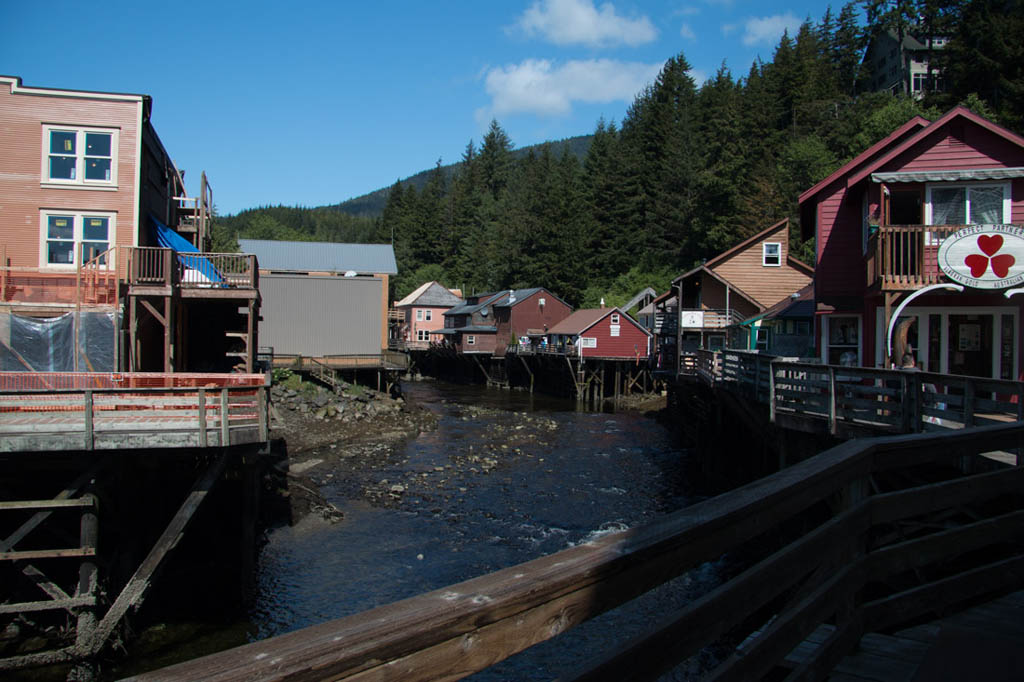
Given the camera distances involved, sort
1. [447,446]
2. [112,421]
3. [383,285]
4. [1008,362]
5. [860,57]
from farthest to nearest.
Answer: [860,57] < [383,285] < [447,446] < [1008,362] < [112,421]

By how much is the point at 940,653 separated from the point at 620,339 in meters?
50.6

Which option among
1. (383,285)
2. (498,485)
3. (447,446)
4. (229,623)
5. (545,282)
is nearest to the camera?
(229,623)

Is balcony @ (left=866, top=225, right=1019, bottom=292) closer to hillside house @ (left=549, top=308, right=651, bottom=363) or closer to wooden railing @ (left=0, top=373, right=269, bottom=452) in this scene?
wooden railing @ (left=0, top=373, right=269, bottom=452)

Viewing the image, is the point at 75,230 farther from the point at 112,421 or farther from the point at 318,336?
the point at 318,336

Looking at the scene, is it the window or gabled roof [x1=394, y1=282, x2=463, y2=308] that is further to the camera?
gabled roof [x1=394, y1=282, x2=463, y2=308]

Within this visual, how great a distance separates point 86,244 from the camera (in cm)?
2030

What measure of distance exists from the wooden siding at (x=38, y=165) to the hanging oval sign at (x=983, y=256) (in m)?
20.4

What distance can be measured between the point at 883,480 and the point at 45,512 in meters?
12.5

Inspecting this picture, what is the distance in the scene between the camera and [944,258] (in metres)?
14.2

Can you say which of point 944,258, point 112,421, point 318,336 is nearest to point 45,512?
point 112,421

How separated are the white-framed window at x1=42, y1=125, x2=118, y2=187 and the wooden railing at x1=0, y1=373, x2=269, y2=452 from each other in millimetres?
10094

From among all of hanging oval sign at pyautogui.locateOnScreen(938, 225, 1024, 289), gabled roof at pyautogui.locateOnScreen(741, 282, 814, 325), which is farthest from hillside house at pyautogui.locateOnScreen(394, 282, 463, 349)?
hanging oval sign at pyautogui.locateOnScreen(938, 225, 1024, 289)

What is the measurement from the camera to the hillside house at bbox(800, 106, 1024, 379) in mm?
14203

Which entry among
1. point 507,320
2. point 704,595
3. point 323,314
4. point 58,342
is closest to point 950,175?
point 704,595
